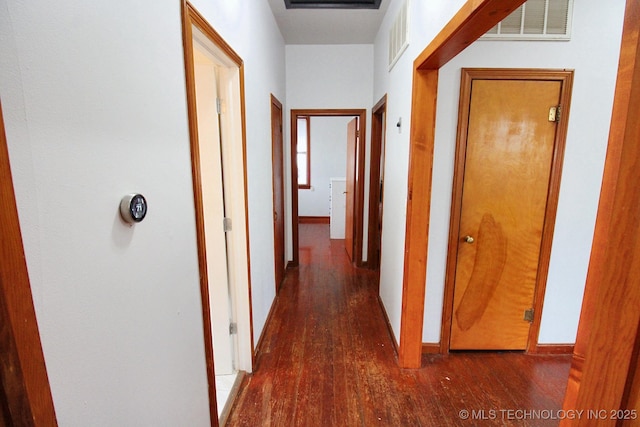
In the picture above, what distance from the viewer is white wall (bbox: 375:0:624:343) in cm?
187

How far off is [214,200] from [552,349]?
2.66 m

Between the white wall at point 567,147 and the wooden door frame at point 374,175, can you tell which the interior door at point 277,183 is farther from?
the white wall at point 567,147

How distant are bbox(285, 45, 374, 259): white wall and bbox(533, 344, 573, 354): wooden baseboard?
8.52 feet

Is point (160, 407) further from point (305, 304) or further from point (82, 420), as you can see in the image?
point (305, 304)

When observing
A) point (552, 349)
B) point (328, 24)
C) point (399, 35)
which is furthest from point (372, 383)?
point (328, 24)

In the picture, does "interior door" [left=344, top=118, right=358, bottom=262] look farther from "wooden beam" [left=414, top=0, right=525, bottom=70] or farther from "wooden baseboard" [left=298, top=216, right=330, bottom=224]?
"wooden beam" [left=414, top=0, right=525, bottom=70]

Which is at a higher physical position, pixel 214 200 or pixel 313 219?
pixel 214 200

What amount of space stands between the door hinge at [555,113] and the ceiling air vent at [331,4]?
Result: 1.70m

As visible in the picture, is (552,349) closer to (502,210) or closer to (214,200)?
(502,210)

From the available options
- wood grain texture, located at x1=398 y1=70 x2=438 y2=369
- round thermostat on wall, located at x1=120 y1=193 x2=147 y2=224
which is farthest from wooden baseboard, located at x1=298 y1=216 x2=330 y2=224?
round thermostat on wall, located at x1=120 y1=193 x2=147 y2=224

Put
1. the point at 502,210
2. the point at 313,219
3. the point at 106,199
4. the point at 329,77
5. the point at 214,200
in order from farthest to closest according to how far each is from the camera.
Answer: the point at 313,219, the point at 329,77, the point at 502,210, the point at 214,200, the point at 106,199

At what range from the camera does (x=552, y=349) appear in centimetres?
224

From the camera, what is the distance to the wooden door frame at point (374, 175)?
3.61 metres

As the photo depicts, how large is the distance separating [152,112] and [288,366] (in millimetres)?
1864
